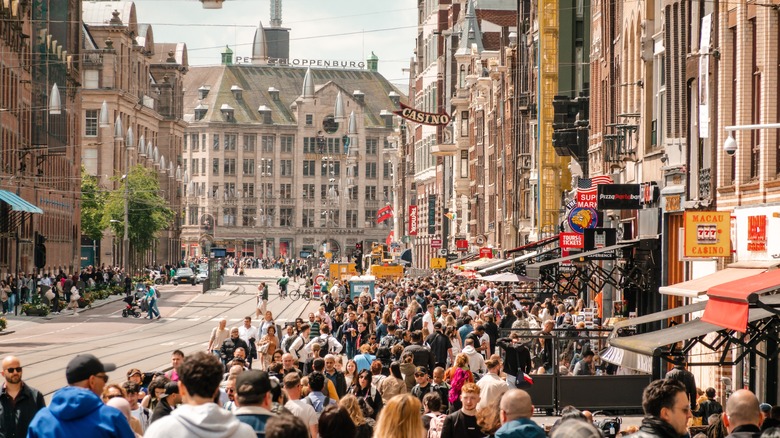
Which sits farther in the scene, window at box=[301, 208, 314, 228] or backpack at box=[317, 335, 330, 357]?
window at box=[301, 208, 314, 228]

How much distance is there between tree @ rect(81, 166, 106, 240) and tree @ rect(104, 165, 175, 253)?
114 cm

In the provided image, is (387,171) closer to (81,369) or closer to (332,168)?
(332,168)

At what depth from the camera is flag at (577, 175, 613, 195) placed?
34.3 meters

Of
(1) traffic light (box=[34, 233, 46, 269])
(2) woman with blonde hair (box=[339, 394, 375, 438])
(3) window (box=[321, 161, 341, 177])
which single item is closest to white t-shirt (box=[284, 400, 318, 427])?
(2) woman with blonde hair (box=[339, 394, 375, 438])

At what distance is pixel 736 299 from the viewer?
13.8 meters

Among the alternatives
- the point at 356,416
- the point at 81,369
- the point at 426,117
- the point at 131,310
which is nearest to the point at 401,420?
the point at 81,369

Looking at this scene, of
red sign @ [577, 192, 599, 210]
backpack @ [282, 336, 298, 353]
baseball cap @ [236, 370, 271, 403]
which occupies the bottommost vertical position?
backpack @ [282, 336, 298, 353]

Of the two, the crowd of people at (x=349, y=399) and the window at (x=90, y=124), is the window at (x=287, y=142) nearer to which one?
the window at (x=90, y=124)

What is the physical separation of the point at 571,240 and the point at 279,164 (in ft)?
488

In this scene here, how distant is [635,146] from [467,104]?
60.1 metres

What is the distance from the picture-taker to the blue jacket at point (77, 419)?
27.6 ft

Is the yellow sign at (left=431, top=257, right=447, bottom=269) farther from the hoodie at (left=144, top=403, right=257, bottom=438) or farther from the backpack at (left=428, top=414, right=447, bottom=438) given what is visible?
the hoodie at (left=144, top=403, right=257, bottom=438)

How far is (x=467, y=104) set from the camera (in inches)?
3644

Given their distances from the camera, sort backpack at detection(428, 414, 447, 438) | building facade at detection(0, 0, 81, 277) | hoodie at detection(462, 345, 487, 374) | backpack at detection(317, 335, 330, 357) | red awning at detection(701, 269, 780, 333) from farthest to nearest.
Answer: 1. building facade at detection(0, 0, 81, 277)
2. backpack at detection(317, 335, 330, 357)
3. hoodie at detection(462, 345, 487, 374)
4. red awning at detection(701, 269, 780, 333)
5. backpack at detection(428, 414, 447, 438)
